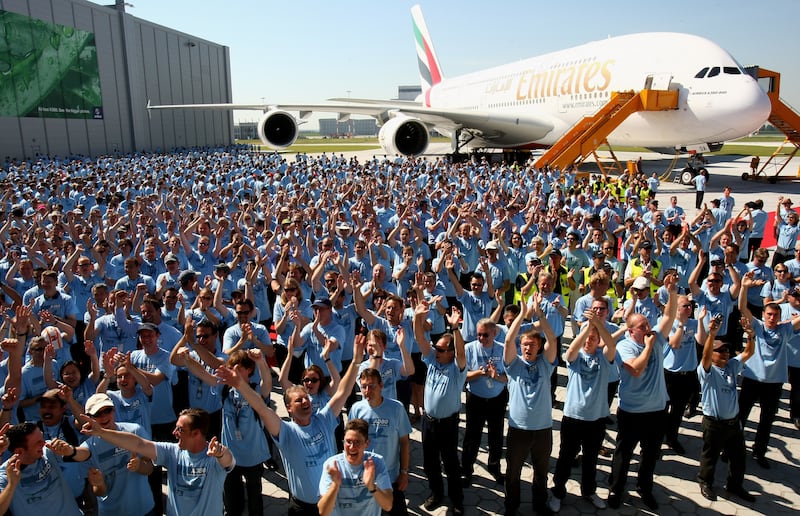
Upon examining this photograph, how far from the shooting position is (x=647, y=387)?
15.0ft

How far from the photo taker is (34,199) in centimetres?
1355

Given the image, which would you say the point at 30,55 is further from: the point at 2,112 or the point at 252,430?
the point at 252,430

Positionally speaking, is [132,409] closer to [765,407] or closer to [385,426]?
[385,426]

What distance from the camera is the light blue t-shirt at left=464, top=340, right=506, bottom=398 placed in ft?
16.0

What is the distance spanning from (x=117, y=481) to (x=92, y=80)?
41752 millimetres

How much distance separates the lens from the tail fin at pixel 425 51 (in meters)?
40.0

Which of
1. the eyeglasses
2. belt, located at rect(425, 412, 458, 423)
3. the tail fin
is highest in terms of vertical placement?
the tail fin

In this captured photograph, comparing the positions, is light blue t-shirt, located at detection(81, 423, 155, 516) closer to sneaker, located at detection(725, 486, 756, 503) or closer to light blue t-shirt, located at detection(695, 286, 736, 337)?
sneaker, located at detection(725, 486, 756, 503)

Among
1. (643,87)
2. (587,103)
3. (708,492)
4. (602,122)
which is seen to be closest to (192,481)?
(708,492)

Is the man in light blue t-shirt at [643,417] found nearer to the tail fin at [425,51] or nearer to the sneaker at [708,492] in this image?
the sneaker at [708,492]

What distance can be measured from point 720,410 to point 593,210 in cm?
818

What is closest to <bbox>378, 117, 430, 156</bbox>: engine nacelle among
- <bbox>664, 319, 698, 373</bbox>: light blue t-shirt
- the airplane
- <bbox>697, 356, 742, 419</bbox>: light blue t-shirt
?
the airplane

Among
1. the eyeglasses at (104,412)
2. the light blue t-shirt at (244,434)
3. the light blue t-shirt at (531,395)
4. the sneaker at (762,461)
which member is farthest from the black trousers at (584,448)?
the eyeglasses at (104,412)

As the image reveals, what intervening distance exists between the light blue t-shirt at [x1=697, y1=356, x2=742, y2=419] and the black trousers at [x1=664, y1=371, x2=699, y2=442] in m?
0.72
